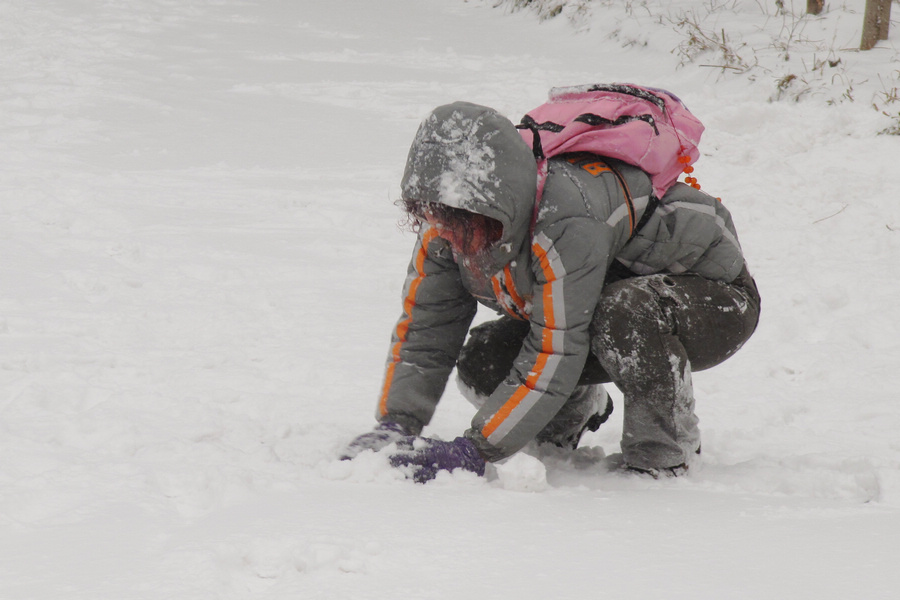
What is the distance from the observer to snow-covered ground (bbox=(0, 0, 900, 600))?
171 centimetres

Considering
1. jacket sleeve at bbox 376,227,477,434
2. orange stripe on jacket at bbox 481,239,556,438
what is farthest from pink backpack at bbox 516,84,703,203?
jacket sleeve at bbox 376,227,477,434

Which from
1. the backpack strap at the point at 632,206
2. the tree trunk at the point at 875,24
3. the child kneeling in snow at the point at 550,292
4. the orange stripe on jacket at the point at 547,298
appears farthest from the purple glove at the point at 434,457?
the tree trunk at the point at 875,24

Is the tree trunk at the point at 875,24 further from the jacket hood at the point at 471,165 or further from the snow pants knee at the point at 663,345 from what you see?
the jacket hood at the point at 471,165

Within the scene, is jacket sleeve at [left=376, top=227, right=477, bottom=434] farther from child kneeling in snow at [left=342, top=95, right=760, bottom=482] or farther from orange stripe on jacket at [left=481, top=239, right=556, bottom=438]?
orange stripe on jacket at [left=481, top=239, right=556, bottom=438]

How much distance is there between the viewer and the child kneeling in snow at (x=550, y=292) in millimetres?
2023

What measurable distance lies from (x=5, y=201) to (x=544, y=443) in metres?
3.38

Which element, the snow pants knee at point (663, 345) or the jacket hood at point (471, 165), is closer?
the jacket hood at point (471, 165)

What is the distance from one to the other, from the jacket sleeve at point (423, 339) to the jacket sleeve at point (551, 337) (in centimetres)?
21

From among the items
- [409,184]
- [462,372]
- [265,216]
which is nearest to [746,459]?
[462,372]

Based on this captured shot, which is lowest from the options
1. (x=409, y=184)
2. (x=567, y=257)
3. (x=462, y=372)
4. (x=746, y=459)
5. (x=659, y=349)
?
(x=746, y=459)

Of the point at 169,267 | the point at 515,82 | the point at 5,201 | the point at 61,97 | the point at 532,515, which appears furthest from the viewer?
the point at 515,82

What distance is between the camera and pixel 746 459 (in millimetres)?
2771

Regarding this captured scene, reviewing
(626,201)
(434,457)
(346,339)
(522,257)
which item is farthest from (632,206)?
(346,339)

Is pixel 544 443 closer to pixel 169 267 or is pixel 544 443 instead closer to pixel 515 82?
pixel 169 267
